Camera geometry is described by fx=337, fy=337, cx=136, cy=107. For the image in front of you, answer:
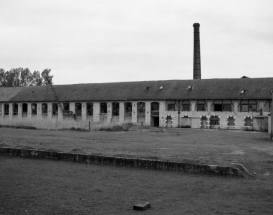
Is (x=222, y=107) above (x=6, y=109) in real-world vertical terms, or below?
below

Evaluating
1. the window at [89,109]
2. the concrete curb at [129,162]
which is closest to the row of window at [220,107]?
the window at [89,109]

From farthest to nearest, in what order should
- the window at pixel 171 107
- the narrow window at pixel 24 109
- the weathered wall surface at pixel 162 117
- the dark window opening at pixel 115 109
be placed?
the narrow window at pixel 24 109
the dark window opening at pixel 115 109
the window at pixel 171 107
the weathered wall surface at pixel 162 117

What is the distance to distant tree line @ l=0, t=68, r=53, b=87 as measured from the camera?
65.3 m

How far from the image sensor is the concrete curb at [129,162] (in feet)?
26.4

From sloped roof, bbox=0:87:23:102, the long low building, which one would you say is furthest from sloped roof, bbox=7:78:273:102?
sloped roof, bbox=0:87:23:102

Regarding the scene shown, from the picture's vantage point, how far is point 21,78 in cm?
6606

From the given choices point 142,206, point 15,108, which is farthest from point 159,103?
point 142,206

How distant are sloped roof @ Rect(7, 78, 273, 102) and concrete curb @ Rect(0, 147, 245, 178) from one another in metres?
21.8

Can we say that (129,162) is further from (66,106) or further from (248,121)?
(66,106)

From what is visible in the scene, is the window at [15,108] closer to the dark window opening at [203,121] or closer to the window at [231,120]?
the dark window opening at [203,121]

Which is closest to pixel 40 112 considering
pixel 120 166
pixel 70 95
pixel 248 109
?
pixel 70 95

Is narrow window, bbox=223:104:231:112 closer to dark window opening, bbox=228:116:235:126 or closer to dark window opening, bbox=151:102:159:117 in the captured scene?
dark window opening, bbox=228:116:235:126

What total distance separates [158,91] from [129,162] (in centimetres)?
2498

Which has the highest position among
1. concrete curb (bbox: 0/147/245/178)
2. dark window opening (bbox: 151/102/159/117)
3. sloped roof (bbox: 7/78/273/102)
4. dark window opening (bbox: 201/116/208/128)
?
Answer: sloped roof (bbox: 7/78/273/102)
